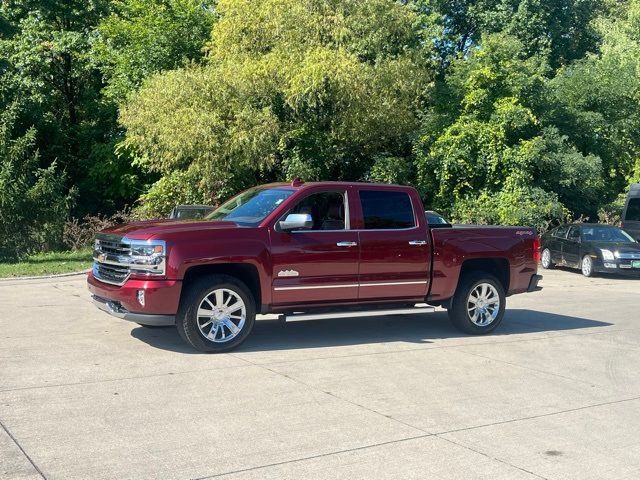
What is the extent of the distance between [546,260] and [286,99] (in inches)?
373

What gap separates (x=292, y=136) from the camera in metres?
23.9

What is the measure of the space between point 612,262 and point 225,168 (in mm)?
11432

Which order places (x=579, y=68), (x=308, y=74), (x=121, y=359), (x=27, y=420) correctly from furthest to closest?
(x=579, y=68), (x=308, y=74), (x=121, y=359), (x=27, y=420)

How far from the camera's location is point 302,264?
29.1ft

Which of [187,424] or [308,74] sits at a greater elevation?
[308,74]

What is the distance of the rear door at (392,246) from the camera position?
30.7 feet

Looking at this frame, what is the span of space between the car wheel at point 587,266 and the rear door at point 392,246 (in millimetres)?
11988

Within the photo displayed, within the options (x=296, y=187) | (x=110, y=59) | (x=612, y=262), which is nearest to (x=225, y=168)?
(x=110, y=59)

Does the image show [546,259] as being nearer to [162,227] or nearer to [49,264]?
[49,264]

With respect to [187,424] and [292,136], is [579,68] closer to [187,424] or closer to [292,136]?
[292,136]

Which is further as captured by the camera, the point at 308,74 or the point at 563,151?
the point at 563,151

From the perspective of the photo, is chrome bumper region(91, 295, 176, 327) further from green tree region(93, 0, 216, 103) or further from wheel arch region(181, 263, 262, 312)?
Answer: green tree region(93, 0, 216, 103)

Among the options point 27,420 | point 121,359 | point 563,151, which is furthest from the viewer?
point 563,151

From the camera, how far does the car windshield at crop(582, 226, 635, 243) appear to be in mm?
21078
